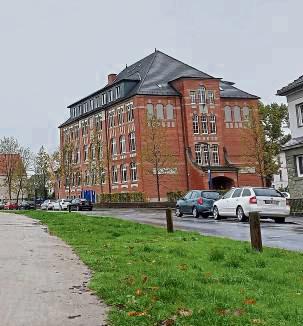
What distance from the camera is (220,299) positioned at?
19.0 ft

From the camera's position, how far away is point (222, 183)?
62938 mm

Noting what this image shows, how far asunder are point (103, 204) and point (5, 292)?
54.9 m

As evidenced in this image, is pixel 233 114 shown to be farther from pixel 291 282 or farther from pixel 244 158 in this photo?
pixel 291 282

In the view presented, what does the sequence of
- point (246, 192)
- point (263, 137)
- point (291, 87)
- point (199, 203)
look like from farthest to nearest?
1. point (263, 137)
2. point (291, 87)
3. point (199, 203)
4. point (246, 192)

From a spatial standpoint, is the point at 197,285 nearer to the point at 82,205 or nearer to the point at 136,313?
the point at 136,313

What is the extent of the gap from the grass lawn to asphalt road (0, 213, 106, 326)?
0.78 feet

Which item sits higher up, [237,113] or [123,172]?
[237,113]

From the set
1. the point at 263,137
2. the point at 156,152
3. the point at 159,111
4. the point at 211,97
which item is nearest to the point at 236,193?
the point at 263,137

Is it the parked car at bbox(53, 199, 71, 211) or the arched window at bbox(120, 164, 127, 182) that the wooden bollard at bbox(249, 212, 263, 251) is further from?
the arched window at bbox(120, 164, 127, 182)

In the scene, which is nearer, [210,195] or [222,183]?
[210,195]

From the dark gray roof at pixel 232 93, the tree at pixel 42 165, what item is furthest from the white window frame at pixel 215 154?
the tree at pixel 42 165

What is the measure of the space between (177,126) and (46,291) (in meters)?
57.0

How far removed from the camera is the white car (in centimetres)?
2256

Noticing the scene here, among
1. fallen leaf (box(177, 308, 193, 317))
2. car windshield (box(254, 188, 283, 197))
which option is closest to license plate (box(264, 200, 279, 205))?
car windshield (box(254, 188, 283, 197))
